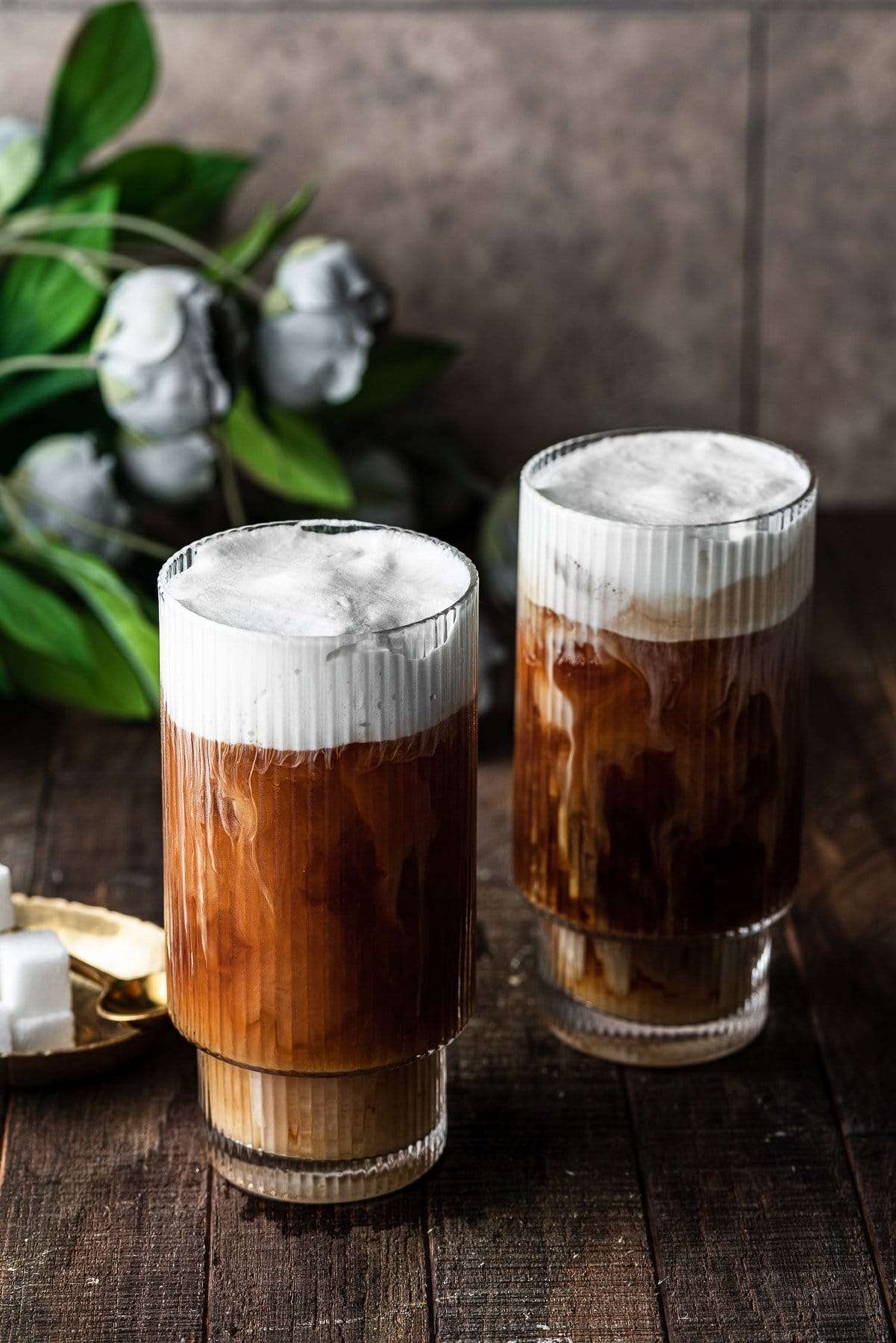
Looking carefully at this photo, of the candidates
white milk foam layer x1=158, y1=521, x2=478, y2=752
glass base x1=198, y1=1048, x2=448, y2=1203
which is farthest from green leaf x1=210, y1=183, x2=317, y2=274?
glass base x1=198, y1=1048, x2=448, y2=1203

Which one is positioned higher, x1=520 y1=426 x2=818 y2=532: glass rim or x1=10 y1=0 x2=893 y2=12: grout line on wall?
x1=10 y1=0 x2=893 y2=12: grout line on wall

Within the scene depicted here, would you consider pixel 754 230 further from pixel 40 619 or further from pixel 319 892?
pixel 319 892

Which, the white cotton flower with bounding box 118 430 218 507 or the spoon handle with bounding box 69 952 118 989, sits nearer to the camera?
the spoon handle with bounding box 69 952 118 989

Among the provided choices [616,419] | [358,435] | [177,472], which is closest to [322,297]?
[177,472]

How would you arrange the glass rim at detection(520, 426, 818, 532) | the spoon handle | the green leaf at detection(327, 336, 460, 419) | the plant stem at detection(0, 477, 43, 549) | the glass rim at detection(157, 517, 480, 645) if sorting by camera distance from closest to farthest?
the glass rim at detection(157, 517, 480, 645) → the glass rim at detection(520, 426, 818, 532) → the spoon handle → the plant stem at detection(0, 477, 43, 549) → the green leaf at detection(327, 336, 460, 419)

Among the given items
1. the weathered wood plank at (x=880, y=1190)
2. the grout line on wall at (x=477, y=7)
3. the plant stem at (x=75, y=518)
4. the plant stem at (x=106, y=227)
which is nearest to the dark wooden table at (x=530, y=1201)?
the weathered wood plank at (x=880, y=1190)

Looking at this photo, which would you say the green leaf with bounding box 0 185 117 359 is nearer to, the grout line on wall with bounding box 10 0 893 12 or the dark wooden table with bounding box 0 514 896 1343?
the grout line on wall with bounding box 10 0 893 12
